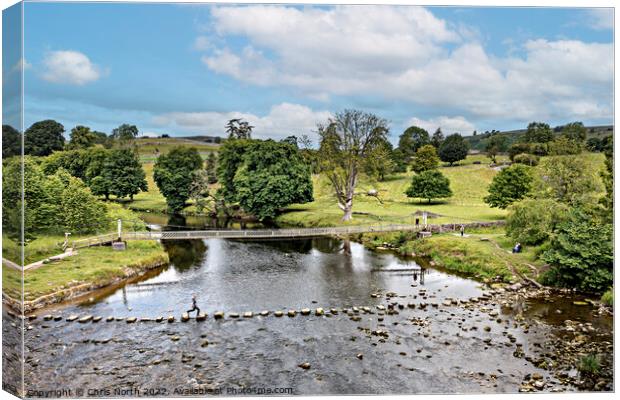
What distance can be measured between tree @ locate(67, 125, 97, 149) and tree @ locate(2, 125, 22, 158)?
1221 cm

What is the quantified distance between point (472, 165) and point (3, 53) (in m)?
52.6

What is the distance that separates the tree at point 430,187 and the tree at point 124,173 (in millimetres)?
22783

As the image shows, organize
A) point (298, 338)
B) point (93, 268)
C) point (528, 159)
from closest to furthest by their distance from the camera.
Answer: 1. point (298, 338)
2. point (93, 268)
3. point (528, 159)

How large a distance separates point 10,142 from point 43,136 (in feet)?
17.5

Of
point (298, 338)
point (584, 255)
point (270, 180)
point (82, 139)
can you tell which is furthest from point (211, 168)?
point (584, 255)

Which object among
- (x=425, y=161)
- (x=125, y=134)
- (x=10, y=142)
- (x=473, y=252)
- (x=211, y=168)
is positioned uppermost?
(x=125, y=134)

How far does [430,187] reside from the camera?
42.8 m

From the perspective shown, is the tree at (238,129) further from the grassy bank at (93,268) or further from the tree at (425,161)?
the grassy bank at (93,268)

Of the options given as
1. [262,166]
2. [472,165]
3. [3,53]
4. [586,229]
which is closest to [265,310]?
[3,53]

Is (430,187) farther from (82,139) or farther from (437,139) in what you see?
(82,139)

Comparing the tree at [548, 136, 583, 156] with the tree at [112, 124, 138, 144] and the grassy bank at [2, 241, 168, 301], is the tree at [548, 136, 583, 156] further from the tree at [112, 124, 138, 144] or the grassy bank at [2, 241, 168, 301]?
the tree at [112, 124, 138, 144]

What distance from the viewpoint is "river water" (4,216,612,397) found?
12508 mm

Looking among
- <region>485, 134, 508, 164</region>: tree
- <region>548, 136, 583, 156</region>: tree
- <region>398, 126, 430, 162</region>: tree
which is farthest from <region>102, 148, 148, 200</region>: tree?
<region>485, 134, 508, 164</region>: tree

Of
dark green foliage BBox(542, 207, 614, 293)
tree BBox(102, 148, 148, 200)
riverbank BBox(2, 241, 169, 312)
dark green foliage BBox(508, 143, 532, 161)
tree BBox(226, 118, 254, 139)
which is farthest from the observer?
A: tree BBox(226, 118, 254, 139)
